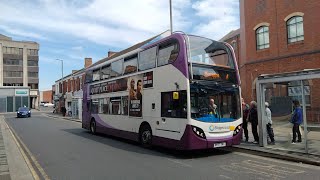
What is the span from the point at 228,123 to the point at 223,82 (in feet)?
4.57

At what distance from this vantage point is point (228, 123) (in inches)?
439

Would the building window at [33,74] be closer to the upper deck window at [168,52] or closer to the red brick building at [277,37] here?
the red brick building at [277,37]

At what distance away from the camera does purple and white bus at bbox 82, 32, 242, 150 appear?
10562 millimetres

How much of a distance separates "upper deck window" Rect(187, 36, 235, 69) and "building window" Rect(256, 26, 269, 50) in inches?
589

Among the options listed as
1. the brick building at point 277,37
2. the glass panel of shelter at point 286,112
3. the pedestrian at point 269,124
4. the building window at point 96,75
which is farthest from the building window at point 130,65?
the brick building at point 277,37

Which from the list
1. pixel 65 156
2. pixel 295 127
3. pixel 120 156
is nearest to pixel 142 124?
pixel 120 156

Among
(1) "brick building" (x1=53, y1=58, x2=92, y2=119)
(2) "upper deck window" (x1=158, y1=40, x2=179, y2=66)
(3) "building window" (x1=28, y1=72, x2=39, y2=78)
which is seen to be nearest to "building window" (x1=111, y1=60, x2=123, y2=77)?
(2) "upper deck window" (x1=158, y1=40, x2=179, y2=66)

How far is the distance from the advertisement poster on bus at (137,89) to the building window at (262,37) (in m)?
15.1

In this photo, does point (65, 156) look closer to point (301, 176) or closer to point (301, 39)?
point (301, 176)

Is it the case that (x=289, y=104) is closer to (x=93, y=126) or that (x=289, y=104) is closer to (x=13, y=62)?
(x=93, y=126)

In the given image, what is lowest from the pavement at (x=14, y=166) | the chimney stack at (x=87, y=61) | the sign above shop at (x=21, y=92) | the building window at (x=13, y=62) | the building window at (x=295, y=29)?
the pavement at (x=14, y=166)

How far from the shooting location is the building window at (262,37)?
2557cm

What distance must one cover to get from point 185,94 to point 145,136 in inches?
133

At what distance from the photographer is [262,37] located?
85.5 feet
